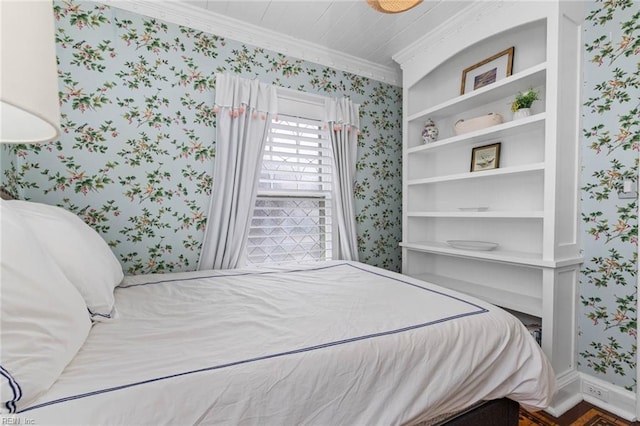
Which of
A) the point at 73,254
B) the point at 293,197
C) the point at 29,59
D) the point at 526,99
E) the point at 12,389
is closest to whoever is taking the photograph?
the point at 29,59

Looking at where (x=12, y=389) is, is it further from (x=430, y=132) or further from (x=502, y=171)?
(x=430, y=132)

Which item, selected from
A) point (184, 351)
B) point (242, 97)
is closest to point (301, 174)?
point (242, 97)

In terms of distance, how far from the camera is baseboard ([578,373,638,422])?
171 cm

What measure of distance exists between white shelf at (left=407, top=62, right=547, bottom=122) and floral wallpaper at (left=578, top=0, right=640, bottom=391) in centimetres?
31

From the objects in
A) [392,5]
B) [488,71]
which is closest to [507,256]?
[488,71]

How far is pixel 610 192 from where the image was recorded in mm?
1797

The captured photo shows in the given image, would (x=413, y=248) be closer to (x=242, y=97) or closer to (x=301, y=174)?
(x=301, y=174)

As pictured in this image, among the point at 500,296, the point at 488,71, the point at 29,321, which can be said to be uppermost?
the point at 488,71

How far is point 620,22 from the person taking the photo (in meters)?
1.77

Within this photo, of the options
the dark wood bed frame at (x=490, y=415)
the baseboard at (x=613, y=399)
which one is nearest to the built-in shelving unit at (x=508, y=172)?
A: the baseboard at (x=613, y=399)

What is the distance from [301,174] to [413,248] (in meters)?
1.20

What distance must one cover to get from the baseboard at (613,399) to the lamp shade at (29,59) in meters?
2.74

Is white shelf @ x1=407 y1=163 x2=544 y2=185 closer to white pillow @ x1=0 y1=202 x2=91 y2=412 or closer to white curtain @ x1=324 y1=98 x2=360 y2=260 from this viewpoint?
white curtain @ x1=324 y1=98 x2=360 y2=260

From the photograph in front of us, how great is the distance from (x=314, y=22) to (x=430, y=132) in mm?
1326
